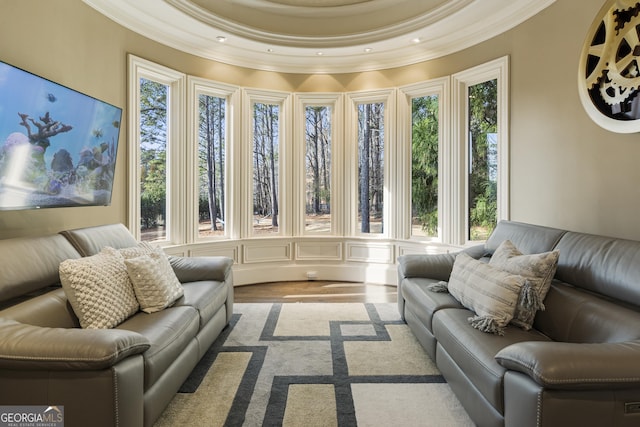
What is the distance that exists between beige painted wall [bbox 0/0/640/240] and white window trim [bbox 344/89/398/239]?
1.15m

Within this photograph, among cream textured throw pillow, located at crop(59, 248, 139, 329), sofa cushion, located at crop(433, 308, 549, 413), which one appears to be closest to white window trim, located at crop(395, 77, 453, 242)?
sofa cushion, located at crop(433, 308, 549, 413)

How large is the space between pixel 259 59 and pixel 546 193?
3.84 meters

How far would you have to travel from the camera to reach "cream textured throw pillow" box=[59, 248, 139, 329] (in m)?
1.92

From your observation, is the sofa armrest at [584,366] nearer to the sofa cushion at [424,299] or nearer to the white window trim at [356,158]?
the sofa cushion at [424,299]

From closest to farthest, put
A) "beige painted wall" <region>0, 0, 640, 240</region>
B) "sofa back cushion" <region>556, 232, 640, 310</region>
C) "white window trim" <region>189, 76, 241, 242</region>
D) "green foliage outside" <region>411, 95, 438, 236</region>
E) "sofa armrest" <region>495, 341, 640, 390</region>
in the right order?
"sofa armrest" <region>495, 341, 640, 390</region>
"sofa back cushion" <region>556, 232, 640, 310</region>
"beige painted wall" <region>0, 0, 640, 240</region>
"white window trim" <region>189, 76, 241, 242</region>
"green foliage outside" <region>411, 95, 438, 236</region>

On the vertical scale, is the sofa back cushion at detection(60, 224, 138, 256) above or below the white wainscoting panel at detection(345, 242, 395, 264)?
above

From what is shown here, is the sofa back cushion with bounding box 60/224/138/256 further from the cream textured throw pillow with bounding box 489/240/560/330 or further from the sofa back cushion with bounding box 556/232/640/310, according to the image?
the sofa back cushion with bounding box 556/232/640/310

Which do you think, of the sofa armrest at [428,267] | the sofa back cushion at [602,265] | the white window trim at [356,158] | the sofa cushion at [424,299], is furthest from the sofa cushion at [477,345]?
the white window trim at [356,158]

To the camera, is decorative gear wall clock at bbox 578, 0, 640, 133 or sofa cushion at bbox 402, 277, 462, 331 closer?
decorative gear wall clock at bbox 578, 0, 640, 133

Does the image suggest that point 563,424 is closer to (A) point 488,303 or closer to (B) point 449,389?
(A) point 488,303

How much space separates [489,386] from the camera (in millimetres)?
1607

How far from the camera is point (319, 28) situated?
4.77 m

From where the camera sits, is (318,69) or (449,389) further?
(318,69)

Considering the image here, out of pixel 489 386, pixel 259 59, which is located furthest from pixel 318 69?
pixel 489 386
